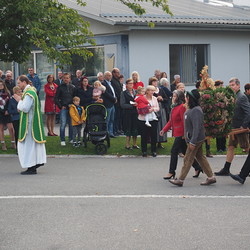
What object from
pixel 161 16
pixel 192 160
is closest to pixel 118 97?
pixel 161 16

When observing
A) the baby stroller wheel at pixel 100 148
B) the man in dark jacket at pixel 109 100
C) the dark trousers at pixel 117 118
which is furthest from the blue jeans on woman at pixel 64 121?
the dark trousers at pixel 117 118

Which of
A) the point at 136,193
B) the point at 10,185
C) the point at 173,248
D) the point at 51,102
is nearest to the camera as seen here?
the point at 173,248

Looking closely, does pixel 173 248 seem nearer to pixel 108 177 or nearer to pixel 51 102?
pixel 108 177

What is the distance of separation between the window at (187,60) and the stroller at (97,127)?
326 inches

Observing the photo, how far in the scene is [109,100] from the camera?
61.1 ft

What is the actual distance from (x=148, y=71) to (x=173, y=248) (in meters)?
16.7

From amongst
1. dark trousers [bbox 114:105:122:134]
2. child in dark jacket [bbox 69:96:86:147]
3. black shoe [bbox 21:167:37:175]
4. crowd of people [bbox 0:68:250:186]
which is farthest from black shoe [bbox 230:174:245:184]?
dark trousers [bbox 114:105:122:134]

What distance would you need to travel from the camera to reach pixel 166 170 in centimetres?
1385

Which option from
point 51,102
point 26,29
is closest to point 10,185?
point 26,29

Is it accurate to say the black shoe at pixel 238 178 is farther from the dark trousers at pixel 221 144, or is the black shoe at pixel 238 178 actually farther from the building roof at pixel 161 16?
the building roof at pixel 161 16

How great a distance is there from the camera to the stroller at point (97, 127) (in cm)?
Result: 1666

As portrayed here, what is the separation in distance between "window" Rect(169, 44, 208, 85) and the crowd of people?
378cm

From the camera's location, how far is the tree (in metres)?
16.8

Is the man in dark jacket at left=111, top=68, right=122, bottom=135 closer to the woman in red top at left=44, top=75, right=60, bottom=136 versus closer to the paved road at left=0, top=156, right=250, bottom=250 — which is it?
the woman in red top at left=44, top=75, right=60, bottom=136
